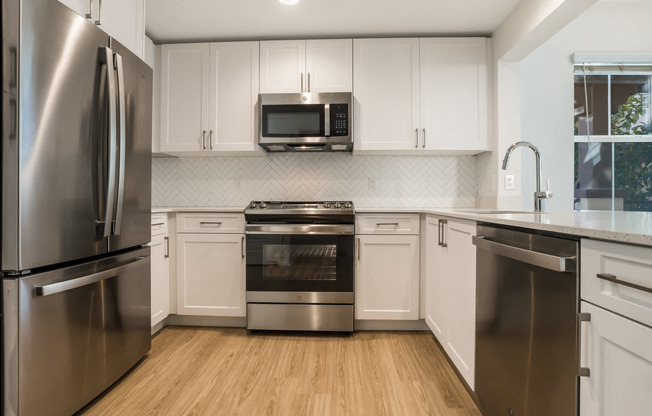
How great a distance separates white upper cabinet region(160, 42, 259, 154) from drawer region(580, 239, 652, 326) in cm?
243

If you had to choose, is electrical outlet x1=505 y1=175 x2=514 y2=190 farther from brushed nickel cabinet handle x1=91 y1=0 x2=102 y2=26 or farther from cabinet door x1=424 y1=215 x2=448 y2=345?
brushed nickel cabinet handle x1=91 y1=0 x2=102 y2=26

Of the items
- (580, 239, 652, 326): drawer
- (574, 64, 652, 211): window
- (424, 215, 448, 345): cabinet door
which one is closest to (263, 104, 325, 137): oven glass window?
(424, 215, 448, 345): cabinet door

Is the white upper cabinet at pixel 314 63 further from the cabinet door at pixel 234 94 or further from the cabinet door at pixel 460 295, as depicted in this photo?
the cabinet door at pixel 460 295

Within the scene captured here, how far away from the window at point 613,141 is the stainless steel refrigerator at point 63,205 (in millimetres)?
3490

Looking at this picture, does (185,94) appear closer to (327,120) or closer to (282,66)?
(282,66)

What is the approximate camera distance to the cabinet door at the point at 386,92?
2.79m

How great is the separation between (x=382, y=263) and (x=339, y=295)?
0.40 m

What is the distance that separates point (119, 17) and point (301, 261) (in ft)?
5.96

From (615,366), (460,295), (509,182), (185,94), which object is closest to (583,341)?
(615,366)

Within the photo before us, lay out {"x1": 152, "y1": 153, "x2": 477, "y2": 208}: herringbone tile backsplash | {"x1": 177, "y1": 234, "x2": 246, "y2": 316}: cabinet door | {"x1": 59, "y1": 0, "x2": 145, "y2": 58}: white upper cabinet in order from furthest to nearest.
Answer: {"x1": 152, "y1": 153, "x2": 477, "y2": 208}: herringbone tile backsplash < {"x1": 177, "y1": 234, "x2": 246, "y2": 316}: cabinet door < {"x1": 59, "y1": 0, "x2": 145, "y2": 58}: white upper cabinet

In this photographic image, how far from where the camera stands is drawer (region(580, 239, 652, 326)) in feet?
2.29

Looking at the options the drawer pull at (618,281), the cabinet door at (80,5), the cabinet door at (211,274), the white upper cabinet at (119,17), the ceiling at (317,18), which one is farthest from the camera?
the cabinet door at (211,274)

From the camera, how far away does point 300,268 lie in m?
2.56

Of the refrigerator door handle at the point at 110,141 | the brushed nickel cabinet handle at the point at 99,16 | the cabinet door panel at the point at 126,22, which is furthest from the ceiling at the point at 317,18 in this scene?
the refrigerator door handle at the point at 110,141
